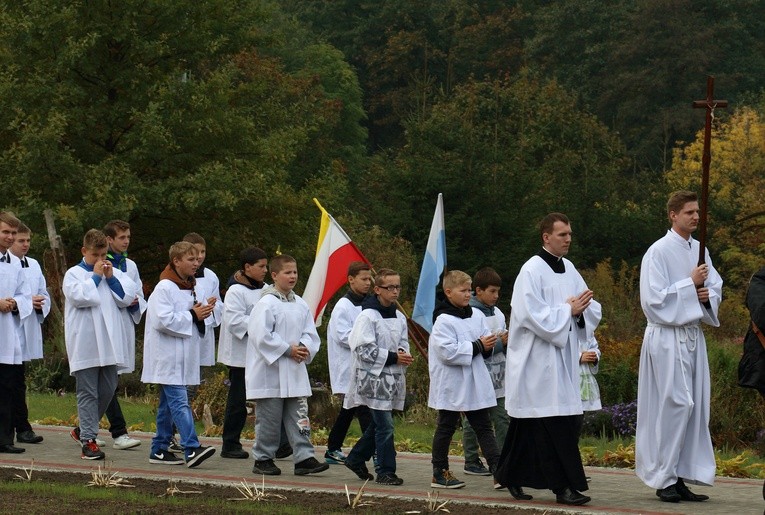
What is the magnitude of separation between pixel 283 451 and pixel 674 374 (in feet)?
12.7

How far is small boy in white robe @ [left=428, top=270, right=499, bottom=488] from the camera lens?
11.5m

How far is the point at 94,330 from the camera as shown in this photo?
1314 cm

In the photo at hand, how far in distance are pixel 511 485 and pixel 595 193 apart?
107 feet

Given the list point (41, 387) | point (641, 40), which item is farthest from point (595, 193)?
point (41, 387)

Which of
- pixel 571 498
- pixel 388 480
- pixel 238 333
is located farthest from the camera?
pixel 238 333

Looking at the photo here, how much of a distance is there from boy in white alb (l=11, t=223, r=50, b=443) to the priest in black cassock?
5.05 meters

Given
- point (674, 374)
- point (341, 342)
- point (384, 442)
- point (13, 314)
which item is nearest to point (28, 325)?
point (13, 314)

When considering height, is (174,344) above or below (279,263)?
below

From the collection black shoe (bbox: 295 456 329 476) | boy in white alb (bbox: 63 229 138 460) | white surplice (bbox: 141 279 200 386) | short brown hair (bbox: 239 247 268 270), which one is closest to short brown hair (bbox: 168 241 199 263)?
white surplice (bbox: 141 279 200 386)

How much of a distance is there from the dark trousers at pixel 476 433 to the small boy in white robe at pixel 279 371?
112 centimetres

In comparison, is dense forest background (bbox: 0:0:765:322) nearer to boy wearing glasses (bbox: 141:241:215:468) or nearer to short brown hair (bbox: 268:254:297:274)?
boy wearing glasses (bbox: 141:241:215:468)

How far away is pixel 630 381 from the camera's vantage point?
1753cm

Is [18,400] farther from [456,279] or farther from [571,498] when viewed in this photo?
[571,498]

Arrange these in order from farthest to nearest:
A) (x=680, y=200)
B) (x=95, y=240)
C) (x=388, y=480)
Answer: (x=95, y=240)
(x=388, y=480)
(x=680, y=200)
